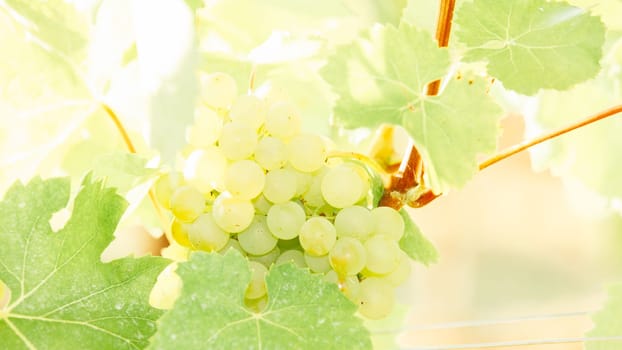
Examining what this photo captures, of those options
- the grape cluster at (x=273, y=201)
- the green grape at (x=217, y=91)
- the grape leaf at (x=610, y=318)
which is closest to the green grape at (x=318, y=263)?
the grape cluster at (x=273, y=201)

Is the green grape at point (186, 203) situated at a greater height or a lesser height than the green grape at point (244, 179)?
lesser

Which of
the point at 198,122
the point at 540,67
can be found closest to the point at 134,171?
the point at 198,122

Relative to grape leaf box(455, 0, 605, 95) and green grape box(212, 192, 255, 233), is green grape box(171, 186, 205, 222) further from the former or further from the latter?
grape leaf box(455, 0, 605, 95)

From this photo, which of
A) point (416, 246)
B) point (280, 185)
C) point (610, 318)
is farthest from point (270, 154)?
point (610, 318)

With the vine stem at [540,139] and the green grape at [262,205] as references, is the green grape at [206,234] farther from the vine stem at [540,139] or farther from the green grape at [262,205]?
the vine stem at [540,139]

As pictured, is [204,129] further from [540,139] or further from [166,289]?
[540,139]

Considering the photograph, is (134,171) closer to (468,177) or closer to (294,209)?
(294,209)
